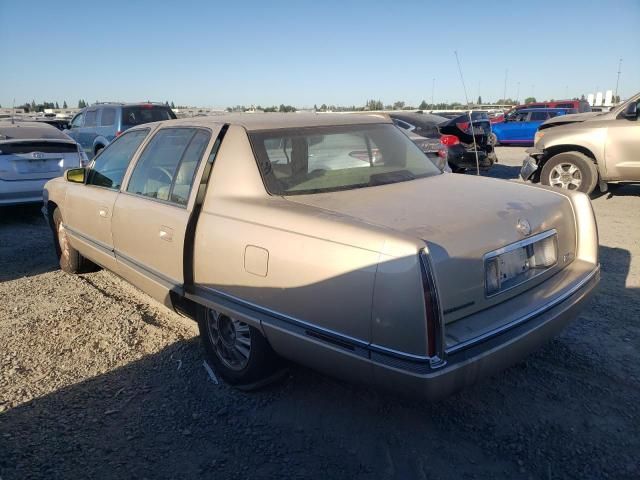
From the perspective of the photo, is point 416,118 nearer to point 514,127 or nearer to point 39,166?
point 39,166

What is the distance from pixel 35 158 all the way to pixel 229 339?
6.25 metres

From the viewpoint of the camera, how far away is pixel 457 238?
2404 mm

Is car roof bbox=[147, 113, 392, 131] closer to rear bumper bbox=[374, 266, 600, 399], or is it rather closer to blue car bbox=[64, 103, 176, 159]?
rear bumper bbox=[374, 266, 600, 399]

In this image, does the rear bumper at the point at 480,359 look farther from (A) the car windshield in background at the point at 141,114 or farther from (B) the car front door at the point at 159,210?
(A) the car windshield in background at the point at 141,114

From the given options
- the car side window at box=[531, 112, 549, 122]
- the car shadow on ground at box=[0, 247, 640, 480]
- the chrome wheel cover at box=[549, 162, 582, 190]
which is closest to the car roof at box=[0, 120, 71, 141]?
the car shadow on ground at box=[0, 247, 640, 480]

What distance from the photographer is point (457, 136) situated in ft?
34.8

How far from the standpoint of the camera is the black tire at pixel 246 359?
9.59ft

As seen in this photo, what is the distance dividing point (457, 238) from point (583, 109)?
21.1 m

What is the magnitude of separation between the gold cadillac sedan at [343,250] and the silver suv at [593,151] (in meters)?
5.02

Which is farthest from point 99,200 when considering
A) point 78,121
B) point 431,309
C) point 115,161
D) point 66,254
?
point 78,121

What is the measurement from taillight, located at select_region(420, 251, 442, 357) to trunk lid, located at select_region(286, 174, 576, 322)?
0.06 meters

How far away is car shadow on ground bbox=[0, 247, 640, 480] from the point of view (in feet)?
8.08

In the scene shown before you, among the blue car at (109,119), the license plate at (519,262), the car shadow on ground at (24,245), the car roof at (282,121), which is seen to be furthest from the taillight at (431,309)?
the blue car at (109,119)

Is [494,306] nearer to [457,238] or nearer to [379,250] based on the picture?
[457,238]
